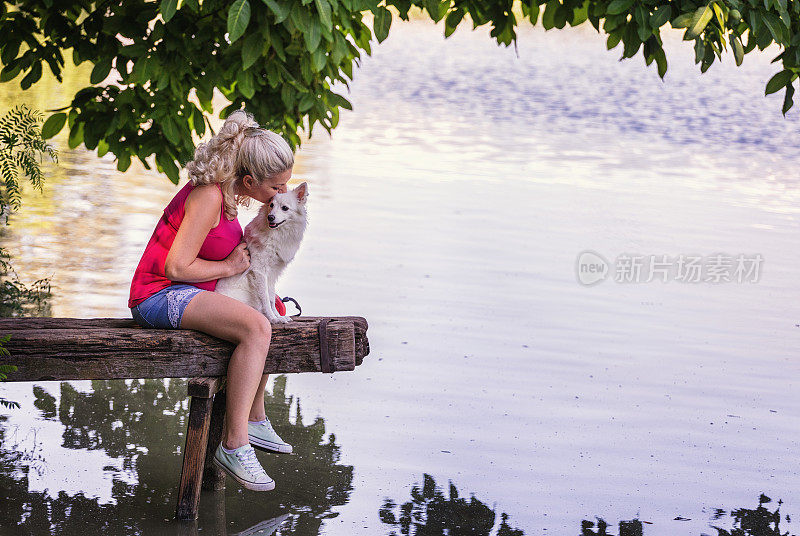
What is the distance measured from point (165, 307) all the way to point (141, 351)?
215 millimetres

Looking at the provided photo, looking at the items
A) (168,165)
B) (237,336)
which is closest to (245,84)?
(168,165)

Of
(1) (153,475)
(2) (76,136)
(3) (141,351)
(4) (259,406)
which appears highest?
(2) (76,136)

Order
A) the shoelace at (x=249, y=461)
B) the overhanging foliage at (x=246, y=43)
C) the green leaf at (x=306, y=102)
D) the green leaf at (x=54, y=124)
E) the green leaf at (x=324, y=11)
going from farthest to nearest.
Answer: the green leaf at (x=54, y=124)
the green leaf at (x=306, y=102)
the overhanging foliage at (x=246, y=43)
the shoelace at (x=249, y=461)
the green leaf at (x=324, y=11)

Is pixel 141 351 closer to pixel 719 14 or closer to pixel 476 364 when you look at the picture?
pixel 719 14

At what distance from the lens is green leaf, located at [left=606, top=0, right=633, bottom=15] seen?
17.1 ft

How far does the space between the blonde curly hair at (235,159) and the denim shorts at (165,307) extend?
42 centimetres

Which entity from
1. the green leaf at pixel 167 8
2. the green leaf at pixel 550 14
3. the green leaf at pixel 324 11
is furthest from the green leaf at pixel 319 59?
the green leaf at pixel 550 14

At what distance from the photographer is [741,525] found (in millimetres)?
5195

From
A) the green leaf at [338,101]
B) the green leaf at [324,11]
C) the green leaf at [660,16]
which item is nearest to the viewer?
the green leaf at [324,11]

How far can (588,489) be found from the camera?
548 centimetres

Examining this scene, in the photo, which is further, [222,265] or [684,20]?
[684,20]

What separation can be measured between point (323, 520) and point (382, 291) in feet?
13.8

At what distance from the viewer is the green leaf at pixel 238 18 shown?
14.7ft

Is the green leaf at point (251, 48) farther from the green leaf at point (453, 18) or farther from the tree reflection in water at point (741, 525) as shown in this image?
the tree reflection in water at point (741, 525)
